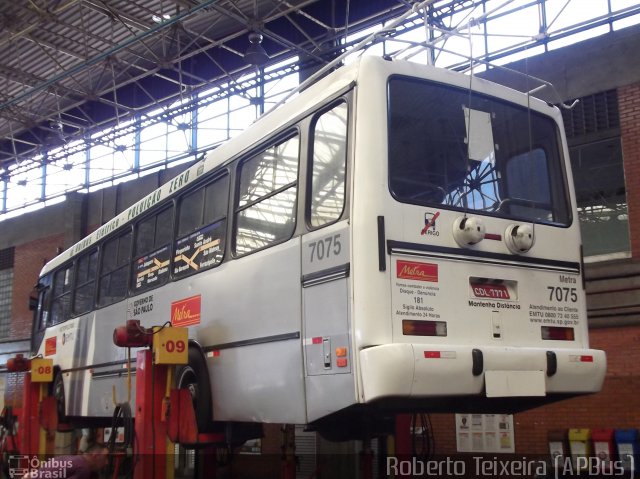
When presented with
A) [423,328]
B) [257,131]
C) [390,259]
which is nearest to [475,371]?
[423,328]

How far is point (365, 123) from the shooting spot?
4965 millimetres

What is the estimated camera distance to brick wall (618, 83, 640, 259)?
34.8 feet

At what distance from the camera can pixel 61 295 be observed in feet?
38.1

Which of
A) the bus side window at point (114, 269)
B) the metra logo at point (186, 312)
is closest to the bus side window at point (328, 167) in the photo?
the metra logo at point (186, 312)

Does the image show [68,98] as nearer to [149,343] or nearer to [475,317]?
[149,343]

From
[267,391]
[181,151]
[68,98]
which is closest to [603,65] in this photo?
[267,391]

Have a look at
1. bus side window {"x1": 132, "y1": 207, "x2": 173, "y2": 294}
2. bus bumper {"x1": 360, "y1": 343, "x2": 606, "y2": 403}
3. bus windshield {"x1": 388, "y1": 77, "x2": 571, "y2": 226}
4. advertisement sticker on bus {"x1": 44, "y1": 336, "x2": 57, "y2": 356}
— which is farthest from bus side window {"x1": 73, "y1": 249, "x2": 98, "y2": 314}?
bus bumper {"x1": 360, "y1": 343, "x2": 606, "y2": 403}

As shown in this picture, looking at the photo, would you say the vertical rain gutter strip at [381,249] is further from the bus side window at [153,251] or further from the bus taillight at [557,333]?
the bus side window at [153,251]

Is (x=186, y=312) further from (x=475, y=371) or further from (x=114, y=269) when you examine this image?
(x=475, y=371)

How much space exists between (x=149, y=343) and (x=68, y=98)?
57.5ft

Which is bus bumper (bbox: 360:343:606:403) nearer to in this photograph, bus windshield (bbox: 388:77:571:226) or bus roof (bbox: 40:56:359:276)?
bus windshield (bbox: 388:77:571:226)

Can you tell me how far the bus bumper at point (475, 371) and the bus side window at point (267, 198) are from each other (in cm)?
148

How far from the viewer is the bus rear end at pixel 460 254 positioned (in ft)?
15.3

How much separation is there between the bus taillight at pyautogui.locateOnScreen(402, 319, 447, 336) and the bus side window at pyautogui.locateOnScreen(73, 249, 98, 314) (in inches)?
254
